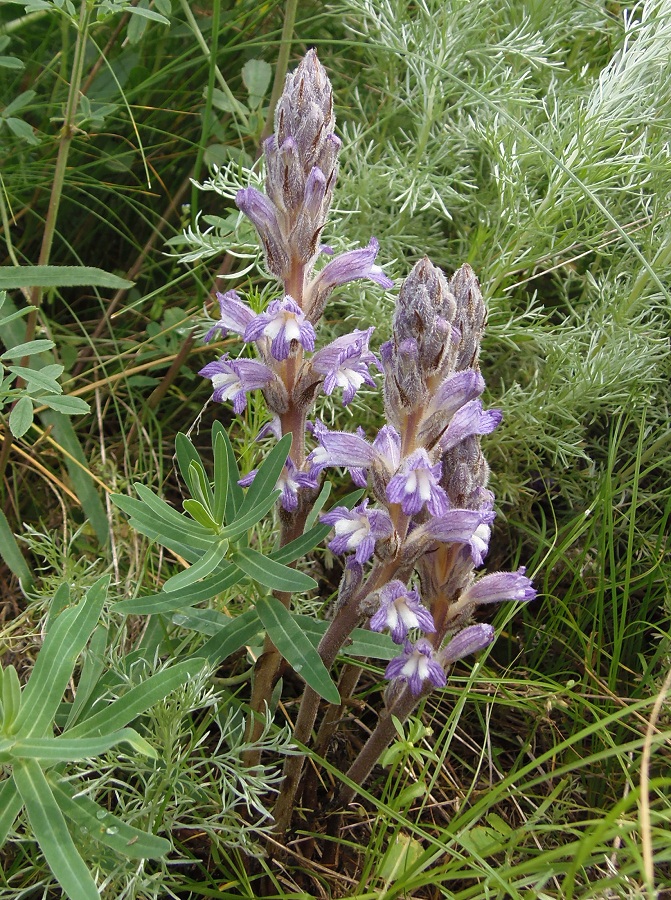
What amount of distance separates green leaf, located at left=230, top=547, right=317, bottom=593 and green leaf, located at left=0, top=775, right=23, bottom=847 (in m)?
0.59

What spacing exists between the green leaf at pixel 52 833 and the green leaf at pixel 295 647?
0.51 metres

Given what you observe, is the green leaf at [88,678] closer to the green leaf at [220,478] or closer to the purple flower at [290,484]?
the green leaf at [220,478]

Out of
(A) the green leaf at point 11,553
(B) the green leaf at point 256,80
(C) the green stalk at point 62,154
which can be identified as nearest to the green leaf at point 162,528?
(C) the green stalk at point 62,154

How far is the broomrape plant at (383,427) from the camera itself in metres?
1.60

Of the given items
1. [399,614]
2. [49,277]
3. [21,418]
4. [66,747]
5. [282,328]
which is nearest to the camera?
[66,747]

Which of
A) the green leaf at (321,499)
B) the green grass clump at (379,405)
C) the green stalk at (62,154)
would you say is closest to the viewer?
the green grass clump at (379,405)

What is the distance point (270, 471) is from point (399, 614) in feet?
1.31

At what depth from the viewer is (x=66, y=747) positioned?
1.50 meters

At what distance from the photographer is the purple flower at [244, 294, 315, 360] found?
1716mm

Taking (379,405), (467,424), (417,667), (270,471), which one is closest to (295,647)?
(417,667)

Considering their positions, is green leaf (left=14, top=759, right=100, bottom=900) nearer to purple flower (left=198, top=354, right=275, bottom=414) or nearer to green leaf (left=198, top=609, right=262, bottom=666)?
green leaf (left=198, top=609, right=262, bottom=666)

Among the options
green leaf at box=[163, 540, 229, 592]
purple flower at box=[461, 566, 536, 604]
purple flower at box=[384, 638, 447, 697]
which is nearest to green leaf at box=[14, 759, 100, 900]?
green leaf at box=[163, 540, 229, 592]

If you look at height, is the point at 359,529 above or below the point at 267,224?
below

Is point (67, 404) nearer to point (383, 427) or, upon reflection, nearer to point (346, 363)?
point (346, 363)
